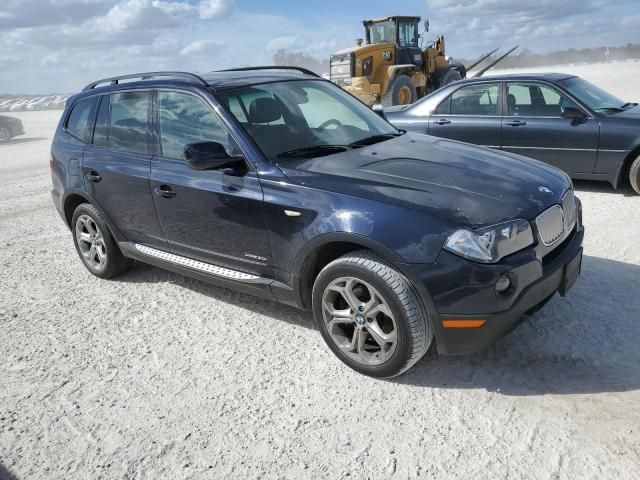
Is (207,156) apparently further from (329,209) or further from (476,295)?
(476,295)

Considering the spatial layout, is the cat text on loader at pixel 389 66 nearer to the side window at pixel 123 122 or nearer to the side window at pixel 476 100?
the side window at pixel 476 100

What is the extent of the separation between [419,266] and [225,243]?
1.49 m

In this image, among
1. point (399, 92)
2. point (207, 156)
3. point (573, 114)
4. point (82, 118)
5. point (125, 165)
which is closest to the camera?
point (207, 156)

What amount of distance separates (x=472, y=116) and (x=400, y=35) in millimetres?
9767

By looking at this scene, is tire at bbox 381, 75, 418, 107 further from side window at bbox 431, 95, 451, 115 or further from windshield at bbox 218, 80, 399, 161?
windshield at bbox 218, 80, 399, 161

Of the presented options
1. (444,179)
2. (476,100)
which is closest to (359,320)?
(444,179)

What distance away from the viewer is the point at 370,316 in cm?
309

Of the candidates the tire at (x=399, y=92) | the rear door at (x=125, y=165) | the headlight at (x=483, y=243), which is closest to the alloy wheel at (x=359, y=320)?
the headlight at (x=483, y=243)

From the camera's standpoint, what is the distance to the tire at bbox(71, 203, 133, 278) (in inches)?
189

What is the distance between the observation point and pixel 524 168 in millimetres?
3582

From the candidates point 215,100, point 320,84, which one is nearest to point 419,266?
point 215,100

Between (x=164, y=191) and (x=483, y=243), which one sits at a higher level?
(x=164, y=191)

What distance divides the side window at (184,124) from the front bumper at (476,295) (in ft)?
5.40

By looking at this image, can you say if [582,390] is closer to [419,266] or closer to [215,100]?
[419,266]
